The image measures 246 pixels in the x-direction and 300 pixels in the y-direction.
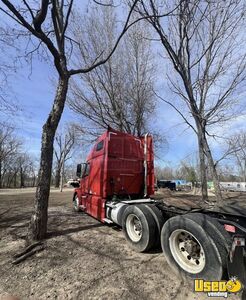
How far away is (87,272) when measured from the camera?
4.12 meters

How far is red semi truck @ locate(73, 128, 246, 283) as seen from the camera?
11.1 feet

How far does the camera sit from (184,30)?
10836 mm

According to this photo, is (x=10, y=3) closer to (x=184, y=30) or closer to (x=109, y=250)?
(x=109, y=250)

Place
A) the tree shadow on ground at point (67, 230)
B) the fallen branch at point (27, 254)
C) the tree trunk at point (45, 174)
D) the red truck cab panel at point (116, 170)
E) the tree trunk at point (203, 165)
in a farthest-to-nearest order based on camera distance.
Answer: the tree trunk at point (203, 165) < the red truck cab panel at point (116, 170) < the tree shadow on ground at point (67, 230) < the tree trunk at point (45, 174) < the fallen branch at point (27, 254)

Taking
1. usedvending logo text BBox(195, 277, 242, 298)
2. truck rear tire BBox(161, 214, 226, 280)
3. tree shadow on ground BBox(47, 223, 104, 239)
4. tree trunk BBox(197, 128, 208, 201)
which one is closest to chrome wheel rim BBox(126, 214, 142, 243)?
truck rear tire BBox(161, 214, 226, 280)

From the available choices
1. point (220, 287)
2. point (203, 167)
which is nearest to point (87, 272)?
point (220, 287)

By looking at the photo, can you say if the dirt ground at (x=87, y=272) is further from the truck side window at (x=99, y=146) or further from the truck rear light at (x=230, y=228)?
the truck side window at (x=99, y=146)

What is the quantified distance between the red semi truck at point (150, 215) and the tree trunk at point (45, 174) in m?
1.83

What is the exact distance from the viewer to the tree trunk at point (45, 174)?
5.80 m

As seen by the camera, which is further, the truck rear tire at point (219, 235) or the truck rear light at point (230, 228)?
the truck rear light at point (230, 228)

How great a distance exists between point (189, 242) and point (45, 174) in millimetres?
3766

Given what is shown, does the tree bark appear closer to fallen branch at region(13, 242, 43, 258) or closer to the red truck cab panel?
the red truck cab panel

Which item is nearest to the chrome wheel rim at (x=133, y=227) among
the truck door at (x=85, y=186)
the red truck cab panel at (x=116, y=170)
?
the red truck cab panel at (x=116, y=170)

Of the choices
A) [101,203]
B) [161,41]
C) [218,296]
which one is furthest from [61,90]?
[161,41]
